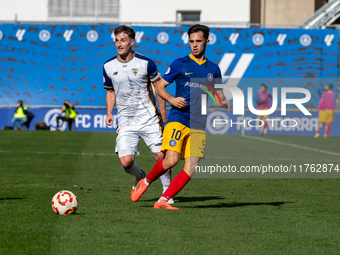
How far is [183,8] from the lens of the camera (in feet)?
104

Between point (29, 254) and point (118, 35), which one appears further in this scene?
point (118, 35)

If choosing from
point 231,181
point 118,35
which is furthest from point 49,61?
point 118,35

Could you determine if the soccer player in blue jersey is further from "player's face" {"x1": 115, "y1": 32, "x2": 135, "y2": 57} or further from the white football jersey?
"player's face" {"x1": 115, "y1": 32, "x2": 135, "y2": 57}

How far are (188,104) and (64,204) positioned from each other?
163cm

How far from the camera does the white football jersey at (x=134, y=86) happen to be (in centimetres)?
628

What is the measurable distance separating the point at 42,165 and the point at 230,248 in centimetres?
699

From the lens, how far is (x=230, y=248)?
13.4ft

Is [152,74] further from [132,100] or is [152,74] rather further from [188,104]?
[188,104]

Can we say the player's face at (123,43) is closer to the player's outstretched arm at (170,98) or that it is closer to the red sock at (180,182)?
the player's outstretched arm at (170,98)

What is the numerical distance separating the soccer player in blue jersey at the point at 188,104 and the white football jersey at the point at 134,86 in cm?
60

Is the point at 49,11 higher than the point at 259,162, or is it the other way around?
the point at 49,11

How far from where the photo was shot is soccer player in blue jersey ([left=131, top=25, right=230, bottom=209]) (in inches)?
221

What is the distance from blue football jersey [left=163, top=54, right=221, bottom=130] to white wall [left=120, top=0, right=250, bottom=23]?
26.4 meters

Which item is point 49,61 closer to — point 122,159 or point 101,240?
point 122,159
